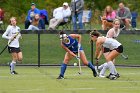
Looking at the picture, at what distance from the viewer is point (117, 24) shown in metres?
21.3

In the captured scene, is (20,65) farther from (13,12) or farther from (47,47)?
(13,12)

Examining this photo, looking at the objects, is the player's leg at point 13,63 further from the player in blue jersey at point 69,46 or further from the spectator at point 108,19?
the spectator at point 108,19

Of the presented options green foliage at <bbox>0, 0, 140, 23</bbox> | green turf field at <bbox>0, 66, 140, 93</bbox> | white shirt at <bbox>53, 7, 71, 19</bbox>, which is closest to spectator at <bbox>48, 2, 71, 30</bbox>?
white shirt at <bbox>53, 7, 71, 19</bbox>

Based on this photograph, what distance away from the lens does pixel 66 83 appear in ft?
63.2

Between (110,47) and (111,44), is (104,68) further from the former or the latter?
(111,44)

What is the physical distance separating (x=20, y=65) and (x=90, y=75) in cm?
552

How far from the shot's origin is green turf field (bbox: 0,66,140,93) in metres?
17.3

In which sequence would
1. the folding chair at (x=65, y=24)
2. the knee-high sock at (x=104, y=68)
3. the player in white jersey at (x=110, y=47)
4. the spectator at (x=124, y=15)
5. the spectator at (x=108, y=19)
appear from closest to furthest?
the player in white jersey at (x=110, y=47)
the knee-high sock at (x=104, y=68)
the spectator at (x=108, y=19)
the spectator at (x=124, y=15)
the folding chair at (x=65, y=24)

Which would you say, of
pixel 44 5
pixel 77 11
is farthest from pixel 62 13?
pixel 44 5

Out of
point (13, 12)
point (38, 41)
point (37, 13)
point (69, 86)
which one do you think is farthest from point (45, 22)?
point (69, 86)

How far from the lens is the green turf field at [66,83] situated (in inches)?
680

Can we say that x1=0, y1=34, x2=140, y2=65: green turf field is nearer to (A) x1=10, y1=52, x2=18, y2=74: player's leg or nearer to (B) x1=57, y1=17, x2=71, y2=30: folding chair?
(B) x1=57, y1=17, x2=71, y2=30: folding chair

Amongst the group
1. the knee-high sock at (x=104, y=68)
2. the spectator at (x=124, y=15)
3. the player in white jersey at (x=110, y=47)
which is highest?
the spectator at (x=124, y=15)

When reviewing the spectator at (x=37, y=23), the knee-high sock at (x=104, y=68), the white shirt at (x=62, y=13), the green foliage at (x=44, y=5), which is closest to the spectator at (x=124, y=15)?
the white shirt at (x=62, y=13)
